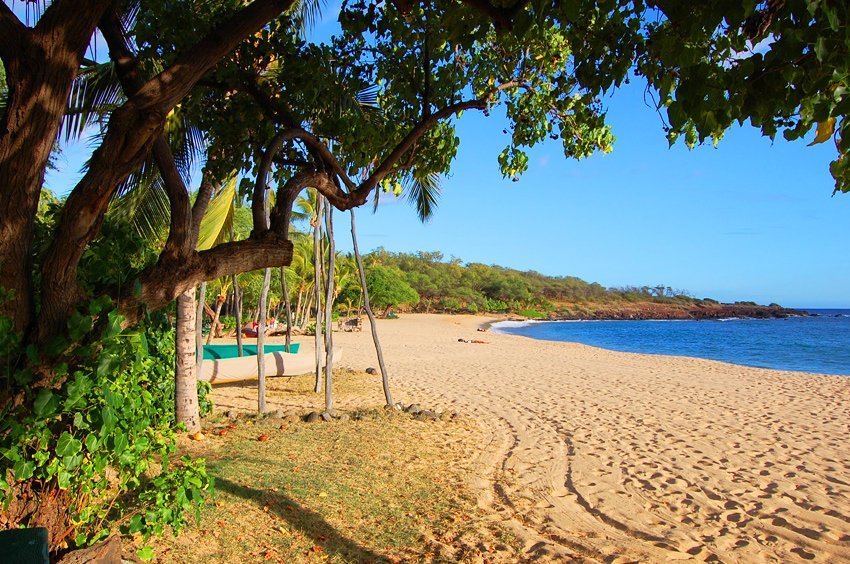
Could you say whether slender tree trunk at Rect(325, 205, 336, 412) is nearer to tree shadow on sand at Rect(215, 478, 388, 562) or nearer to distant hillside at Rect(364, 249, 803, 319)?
tree shadow on sand at Rect(215, 478, 388, 562)

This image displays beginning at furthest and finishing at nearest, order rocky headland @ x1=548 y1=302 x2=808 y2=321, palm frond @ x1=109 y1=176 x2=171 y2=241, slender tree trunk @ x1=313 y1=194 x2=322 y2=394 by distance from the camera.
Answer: rocky headland @ x1=548 y1=302 x2=808 y2=321
slender tree trunk @ x1=313 y1=194 x2=322 y2=394
palm frond @ x1=109 y1=176 x2=171 y2=241

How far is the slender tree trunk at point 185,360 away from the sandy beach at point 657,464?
2.82m

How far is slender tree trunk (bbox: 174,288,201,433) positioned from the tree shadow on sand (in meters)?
1.63

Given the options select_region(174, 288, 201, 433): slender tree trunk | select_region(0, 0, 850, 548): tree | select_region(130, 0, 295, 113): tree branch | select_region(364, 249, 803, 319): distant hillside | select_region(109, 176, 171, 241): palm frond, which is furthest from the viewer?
select_region(364, 249, 803, 319): distant hillside

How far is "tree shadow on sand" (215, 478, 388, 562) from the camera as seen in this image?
385 cm

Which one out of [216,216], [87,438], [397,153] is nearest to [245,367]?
[216,216]

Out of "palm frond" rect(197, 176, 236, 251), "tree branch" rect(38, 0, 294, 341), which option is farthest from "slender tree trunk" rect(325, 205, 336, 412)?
"tree branch" rect(38, 0, 294, 341)

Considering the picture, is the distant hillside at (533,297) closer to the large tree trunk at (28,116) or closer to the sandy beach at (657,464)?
the sandy beach at (657,464)

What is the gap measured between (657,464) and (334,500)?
3.84 metres

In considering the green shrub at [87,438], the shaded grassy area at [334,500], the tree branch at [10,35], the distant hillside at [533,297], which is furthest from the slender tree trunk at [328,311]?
the distant hillside at [533,297]

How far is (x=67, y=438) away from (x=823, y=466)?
295 inches

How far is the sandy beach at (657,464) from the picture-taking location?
451 centimetres

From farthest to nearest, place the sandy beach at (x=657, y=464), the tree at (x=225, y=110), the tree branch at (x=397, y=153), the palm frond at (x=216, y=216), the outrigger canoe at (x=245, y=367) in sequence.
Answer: the outrigger canoe at (x=245, y=367)
the palm frond at (x=216, y=216)
the sandy beach at (x=657, y=464)
the tree branch at (x=397, y=153)
the tree at (x=225, y=110)

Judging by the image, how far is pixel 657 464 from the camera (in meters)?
6.57
